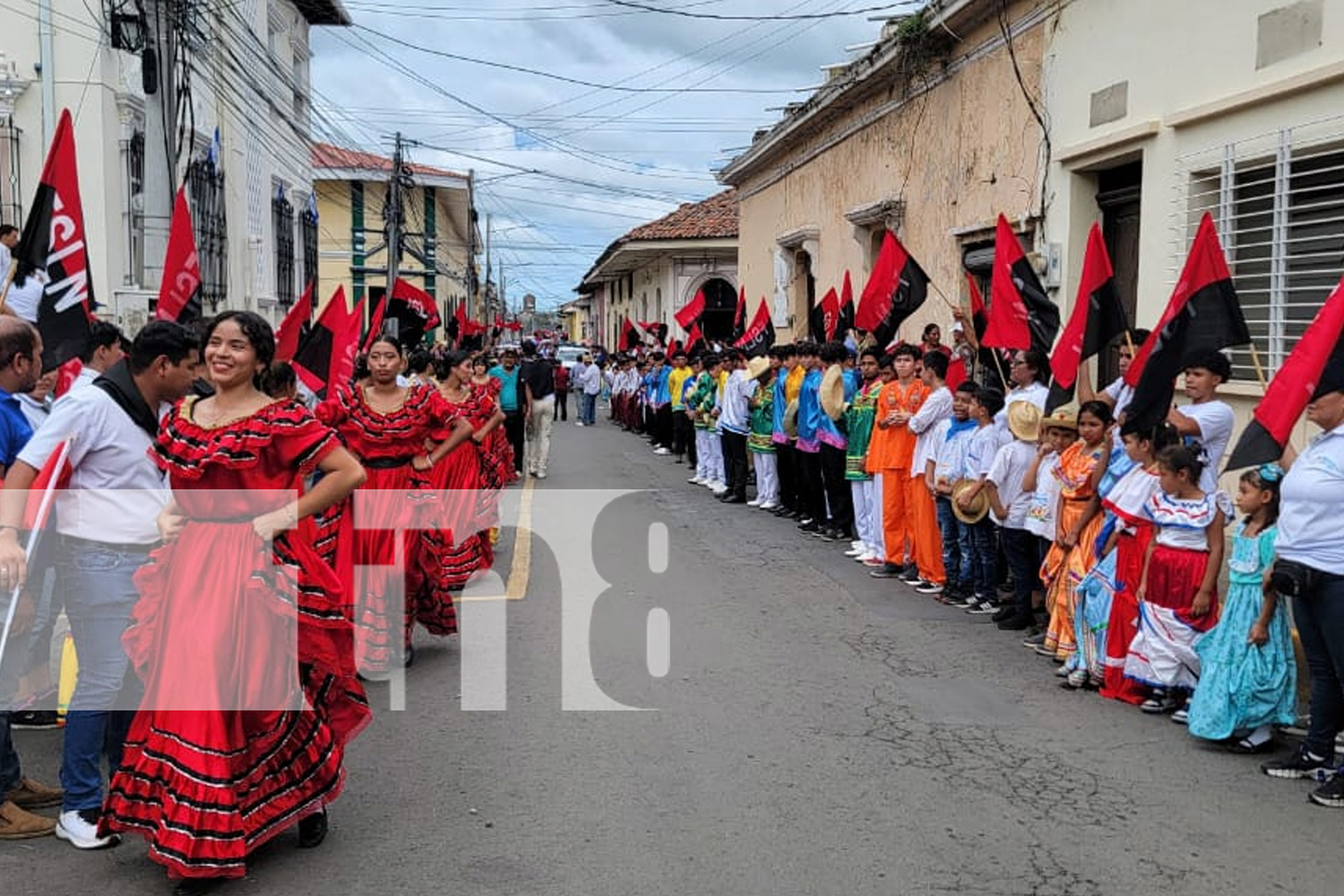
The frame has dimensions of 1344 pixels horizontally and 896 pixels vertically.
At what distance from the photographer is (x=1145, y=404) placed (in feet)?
21.2

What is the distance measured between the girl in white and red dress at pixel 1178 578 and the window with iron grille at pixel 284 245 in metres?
22.9

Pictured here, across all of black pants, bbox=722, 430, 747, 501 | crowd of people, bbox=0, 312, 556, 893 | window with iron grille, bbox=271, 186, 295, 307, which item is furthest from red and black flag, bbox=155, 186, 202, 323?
window with iron grille, bbox=271, 186, 295, 307

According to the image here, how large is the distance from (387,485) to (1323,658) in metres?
4.76

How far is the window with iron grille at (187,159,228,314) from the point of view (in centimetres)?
2047

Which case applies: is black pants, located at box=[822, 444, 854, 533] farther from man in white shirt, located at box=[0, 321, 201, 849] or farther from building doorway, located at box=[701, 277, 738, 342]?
building doorway, located at box=[701, 277, 738, 342]

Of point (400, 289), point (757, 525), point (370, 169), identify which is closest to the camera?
point (757, 525)

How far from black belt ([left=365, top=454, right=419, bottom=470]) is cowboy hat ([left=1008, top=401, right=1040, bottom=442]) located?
394cm

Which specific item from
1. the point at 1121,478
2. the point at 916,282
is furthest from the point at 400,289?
the point at 1121,478

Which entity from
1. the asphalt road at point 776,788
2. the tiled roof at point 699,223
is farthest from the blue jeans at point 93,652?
the tiled roof at point 699,223

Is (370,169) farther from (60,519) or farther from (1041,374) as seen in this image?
(60,519)

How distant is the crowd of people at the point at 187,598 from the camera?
13.7ft

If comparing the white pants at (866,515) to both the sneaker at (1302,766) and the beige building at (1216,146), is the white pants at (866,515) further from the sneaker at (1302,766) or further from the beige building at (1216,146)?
the sneaker at (1302,766)

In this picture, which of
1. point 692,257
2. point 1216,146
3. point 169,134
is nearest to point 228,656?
point 169,134

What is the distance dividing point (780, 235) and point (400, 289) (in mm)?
7122
